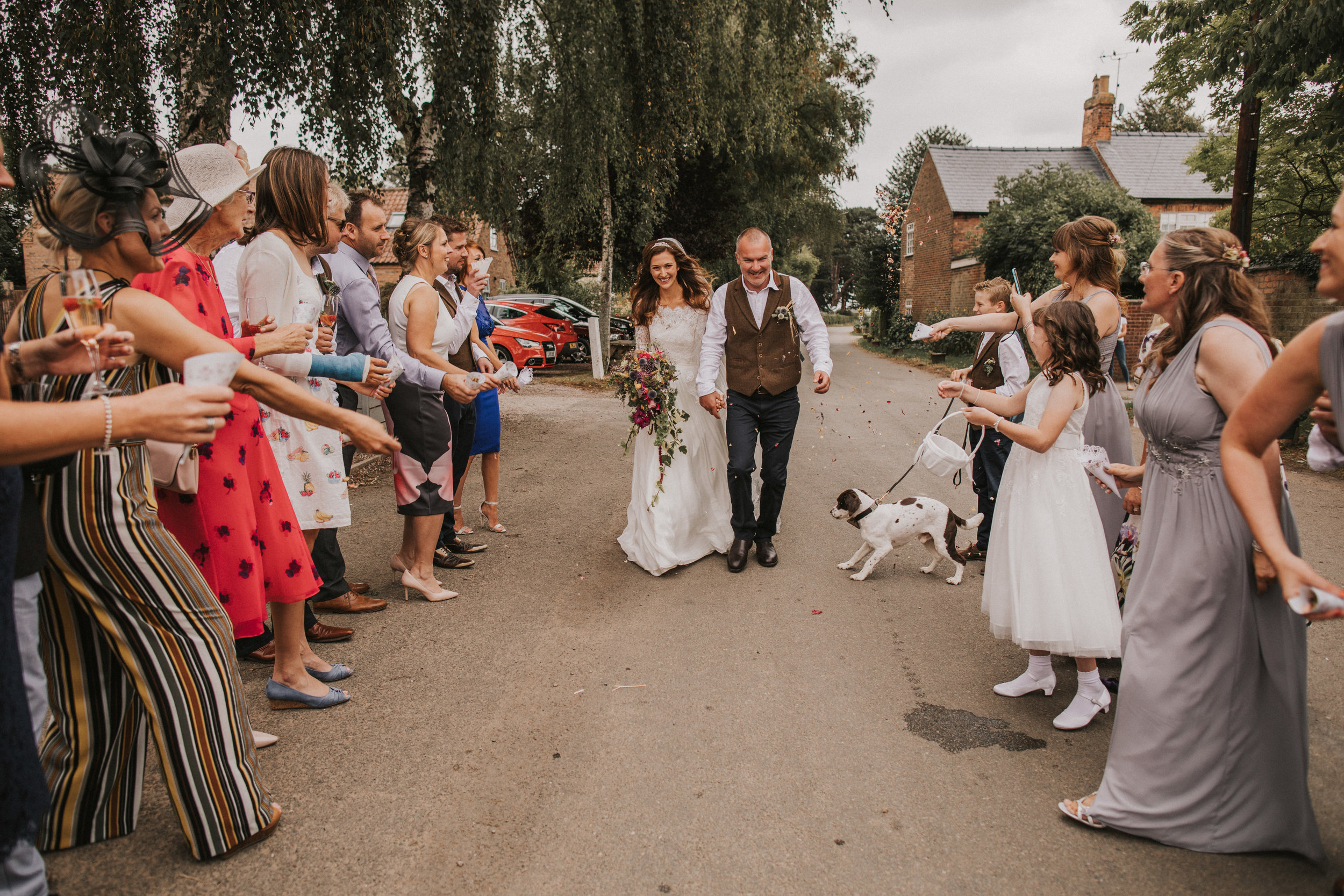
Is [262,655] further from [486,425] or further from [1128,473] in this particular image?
[1128,473]

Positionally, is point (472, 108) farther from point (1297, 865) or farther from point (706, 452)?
point (1297, 865)

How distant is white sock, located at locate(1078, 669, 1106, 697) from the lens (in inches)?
144

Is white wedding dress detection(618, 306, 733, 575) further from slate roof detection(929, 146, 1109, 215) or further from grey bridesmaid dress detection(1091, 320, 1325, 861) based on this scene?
slate roof detection(929, 146, 1109, 215)

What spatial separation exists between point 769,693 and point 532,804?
4.41 ft

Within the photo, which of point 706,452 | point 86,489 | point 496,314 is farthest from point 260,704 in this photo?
point 496,314

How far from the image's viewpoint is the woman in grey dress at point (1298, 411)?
2.04 m

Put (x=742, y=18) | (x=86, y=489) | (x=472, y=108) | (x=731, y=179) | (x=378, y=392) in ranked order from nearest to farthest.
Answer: (x=86, y=489) < (x=378, y=392) < (x=472, y=108) < (x=742, y=18) < (x=731, y=179)

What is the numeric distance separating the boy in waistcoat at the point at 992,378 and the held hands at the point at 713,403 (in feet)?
3.82

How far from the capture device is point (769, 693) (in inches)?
155

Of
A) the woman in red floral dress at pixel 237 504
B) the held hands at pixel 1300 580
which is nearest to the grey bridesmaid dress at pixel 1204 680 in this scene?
the held hands at pixel 1300 580

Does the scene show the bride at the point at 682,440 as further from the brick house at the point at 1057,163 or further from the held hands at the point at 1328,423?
the brick house at the point at 1057,163

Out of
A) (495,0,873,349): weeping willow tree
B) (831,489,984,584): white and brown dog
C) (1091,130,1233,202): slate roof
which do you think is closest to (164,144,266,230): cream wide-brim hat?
(831,489,984,584): white and brown dog

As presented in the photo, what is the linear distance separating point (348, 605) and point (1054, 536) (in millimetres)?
3968

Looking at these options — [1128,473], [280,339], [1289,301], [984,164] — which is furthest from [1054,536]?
[984,164]
